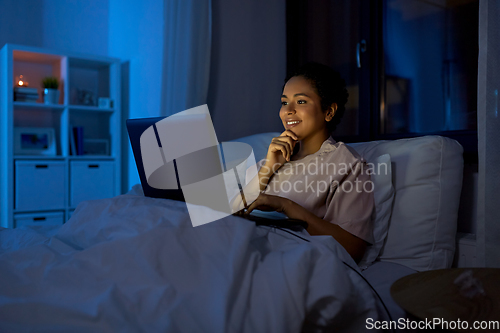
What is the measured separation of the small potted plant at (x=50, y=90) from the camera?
283 cm

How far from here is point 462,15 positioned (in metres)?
1.67

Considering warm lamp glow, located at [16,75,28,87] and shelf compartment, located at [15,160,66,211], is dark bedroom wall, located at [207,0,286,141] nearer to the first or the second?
shelf compartment, located at [15,160,66,211]

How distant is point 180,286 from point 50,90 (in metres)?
2.64

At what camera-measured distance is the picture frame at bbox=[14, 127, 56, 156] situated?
283cm

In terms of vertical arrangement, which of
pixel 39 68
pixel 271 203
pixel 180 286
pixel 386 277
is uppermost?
pixel 39 68

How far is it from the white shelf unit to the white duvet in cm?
211

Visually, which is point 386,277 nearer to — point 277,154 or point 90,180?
point 277,154

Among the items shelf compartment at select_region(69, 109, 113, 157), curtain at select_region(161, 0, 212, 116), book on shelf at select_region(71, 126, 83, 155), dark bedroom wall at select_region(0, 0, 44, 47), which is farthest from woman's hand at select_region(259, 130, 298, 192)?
dark bedroom wall at select_region(0, 0, 44, 47)

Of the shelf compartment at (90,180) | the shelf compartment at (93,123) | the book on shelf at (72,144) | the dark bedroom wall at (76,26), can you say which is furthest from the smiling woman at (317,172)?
the dark bedroom wall at (76,26)

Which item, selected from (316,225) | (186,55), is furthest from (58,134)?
(316,225)

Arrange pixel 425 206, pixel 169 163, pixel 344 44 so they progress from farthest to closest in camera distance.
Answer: pixel 344 44, pixel 425 206, pixel 169 163

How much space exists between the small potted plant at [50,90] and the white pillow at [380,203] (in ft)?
8.13

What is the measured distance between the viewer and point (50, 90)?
9.27ft

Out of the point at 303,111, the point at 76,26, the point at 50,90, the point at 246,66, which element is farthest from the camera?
the point at 76,26
